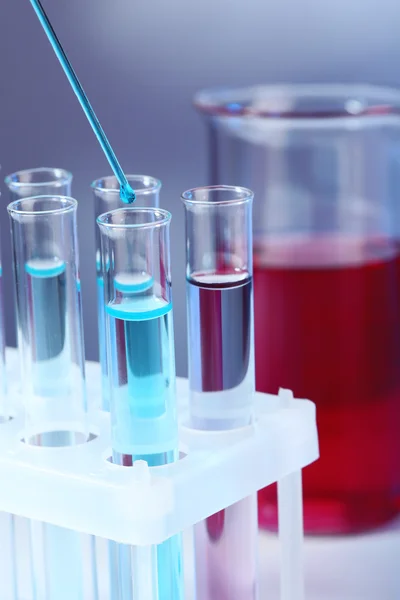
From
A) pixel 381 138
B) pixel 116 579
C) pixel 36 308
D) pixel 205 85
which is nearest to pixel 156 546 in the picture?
pixel 116 579

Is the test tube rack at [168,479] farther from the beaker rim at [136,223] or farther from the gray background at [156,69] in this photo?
the gray background at [156,69]

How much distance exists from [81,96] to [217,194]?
0.11 m

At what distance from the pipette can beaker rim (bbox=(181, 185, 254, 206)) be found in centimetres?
3

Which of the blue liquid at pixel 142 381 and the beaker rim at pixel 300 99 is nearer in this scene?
the blue liquid at pixel 142 381

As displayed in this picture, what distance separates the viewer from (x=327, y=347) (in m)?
0.80

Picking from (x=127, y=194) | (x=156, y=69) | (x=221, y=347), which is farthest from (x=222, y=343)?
(x=156, y=69)

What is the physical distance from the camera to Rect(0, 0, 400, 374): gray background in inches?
41.3

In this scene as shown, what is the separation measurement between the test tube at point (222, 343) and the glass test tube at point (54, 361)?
7 centimetres

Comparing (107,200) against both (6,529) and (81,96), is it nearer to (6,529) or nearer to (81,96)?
(81,96)

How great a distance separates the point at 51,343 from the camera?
2.11 feet

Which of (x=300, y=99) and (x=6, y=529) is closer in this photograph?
(x=6, y=529)

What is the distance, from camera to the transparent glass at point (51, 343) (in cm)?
64

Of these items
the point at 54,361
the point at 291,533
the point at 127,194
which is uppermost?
the point at 127,194

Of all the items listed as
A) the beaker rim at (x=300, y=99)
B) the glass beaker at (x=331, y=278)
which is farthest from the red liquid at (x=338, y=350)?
the beaker rim at (x=300, y=99)
